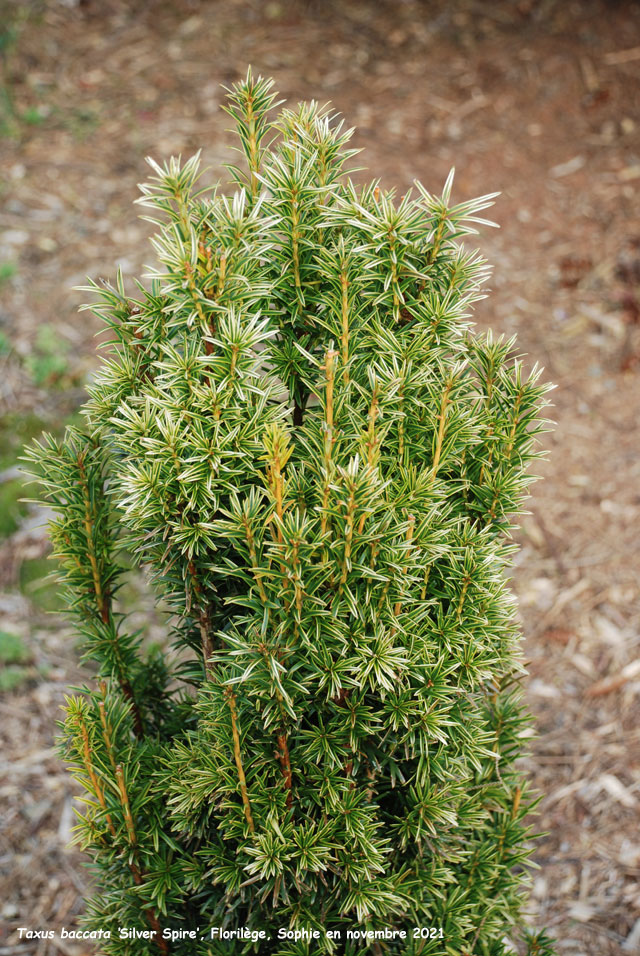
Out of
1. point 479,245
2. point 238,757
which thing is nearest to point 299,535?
point 238,757

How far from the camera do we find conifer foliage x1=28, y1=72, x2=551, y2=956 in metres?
1.39

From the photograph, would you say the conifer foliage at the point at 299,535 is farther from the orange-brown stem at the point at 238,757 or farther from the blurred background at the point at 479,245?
the blurred background at the point at 479,245

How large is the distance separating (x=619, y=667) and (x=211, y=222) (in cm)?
278

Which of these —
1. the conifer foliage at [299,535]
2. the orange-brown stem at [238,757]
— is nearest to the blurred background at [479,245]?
the conifer foliage at [299,535]

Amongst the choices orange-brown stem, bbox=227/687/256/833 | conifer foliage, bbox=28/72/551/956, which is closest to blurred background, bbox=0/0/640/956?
conifer foliage, bbox=28/72/551/956

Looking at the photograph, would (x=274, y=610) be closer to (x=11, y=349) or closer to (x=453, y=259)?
(x=453, y=259)

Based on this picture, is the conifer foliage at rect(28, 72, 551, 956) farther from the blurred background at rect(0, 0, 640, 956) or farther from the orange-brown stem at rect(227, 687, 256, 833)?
the blurred background at rect(0, 0, 640, 956)

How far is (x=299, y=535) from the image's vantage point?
130 centimetres

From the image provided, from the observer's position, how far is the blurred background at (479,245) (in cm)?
312

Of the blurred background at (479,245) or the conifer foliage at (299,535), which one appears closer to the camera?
the conifer foliage at (299,535)

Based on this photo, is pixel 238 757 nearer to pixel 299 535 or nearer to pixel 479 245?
pixel 299 535

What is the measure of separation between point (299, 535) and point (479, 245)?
179 inches

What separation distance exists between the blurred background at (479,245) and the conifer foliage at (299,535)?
1.26 metres

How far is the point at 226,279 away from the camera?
143 centimetres
